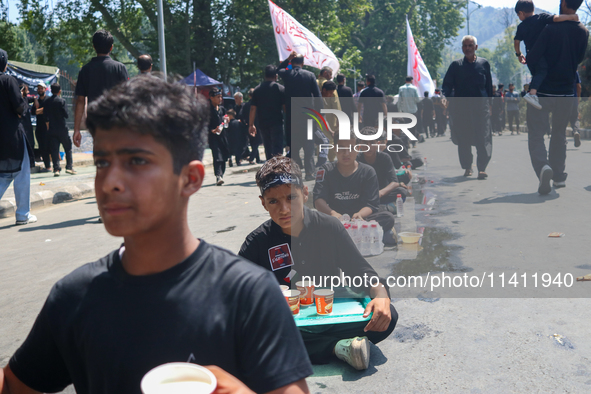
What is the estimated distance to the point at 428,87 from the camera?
706 inches

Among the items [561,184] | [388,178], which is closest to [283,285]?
[388,178]

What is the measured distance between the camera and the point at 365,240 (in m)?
5.39

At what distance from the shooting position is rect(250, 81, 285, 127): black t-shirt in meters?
10.6

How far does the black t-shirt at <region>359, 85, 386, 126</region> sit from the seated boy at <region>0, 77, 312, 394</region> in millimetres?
12539

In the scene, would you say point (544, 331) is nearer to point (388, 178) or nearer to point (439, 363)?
point (439, 363)

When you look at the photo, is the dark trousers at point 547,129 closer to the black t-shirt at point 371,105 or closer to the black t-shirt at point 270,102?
the black t-shirt at point 270,102

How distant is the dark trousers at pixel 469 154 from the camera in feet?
31.3

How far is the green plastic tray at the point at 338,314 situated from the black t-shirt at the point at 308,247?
0.68 feet

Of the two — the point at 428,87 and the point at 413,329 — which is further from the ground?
the point at 428,87

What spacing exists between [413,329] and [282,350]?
95.5 inches

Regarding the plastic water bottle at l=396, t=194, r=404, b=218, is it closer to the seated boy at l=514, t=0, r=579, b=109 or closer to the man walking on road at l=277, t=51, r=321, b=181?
the seated boy at l=514, t=0, r=579, b=109

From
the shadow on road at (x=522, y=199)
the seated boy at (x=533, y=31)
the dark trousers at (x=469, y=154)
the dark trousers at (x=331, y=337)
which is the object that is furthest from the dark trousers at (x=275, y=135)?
the dark trousers at (x=331, y=337)

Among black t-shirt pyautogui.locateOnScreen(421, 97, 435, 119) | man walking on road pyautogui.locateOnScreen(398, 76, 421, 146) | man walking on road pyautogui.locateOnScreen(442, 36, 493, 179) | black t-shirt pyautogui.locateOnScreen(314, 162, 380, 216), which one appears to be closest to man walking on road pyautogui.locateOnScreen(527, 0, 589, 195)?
man walking on road pyautogui.locateOnScreen(442, 36, 493, 179)

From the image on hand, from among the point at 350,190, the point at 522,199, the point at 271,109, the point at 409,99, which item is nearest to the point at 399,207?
the point at 350,190
